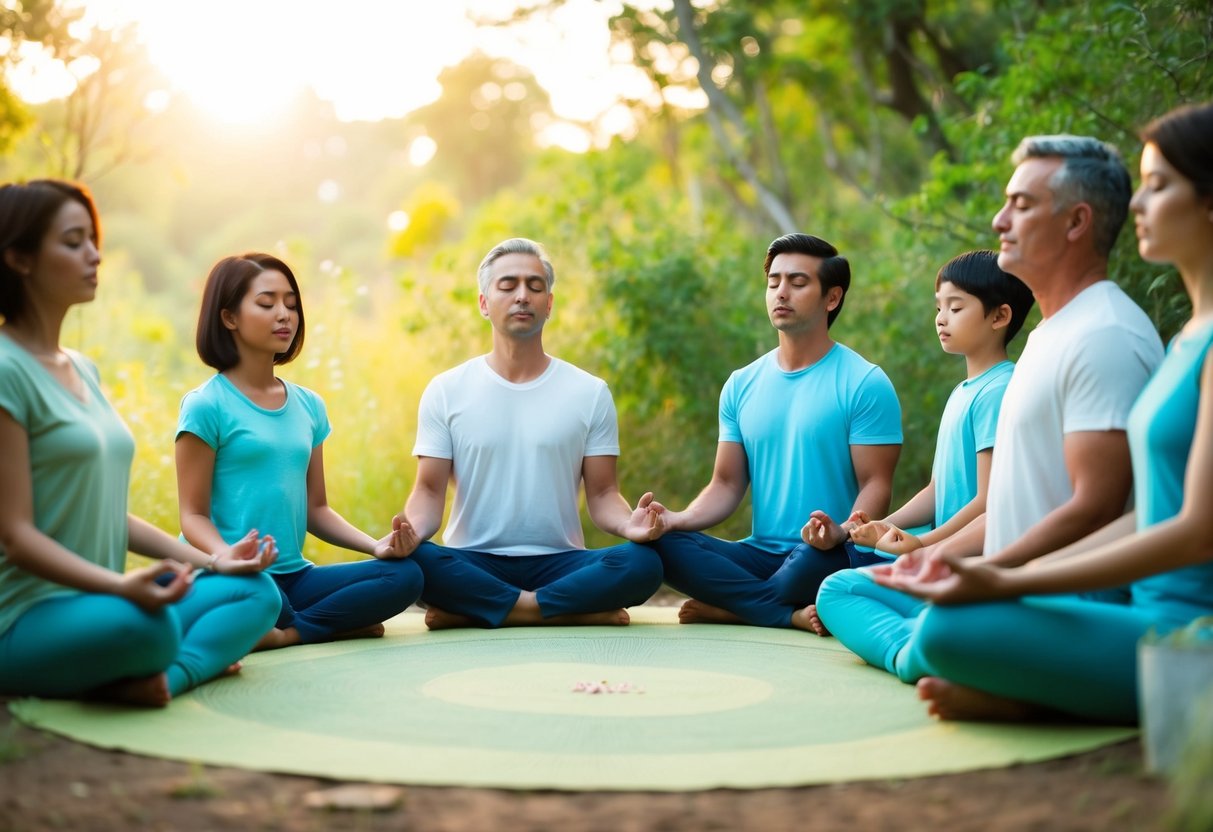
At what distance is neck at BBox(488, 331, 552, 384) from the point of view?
17.3 ft

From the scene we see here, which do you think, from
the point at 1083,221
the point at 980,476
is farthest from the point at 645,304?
the point at 1083,221

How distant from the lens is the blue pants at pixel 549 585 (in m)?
4.89

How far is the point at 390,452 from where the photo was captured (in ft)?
23.1

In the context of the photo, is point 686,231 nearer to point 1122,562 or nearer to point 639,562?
point 639,562

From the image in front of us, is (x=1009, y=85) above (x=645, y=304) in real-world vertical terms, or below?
above

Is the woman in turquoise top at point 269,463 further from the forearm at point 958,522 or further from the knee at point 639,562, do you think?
the forearm at point 958,522

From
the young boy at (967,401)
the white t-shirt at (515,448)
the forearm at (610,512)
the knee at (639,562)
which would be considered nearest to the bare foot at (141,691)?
the white t-shirt at (515,448)

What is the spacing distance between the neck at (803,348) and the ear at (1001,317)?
2.98ft

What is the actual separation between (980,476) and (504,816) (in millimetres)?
2343

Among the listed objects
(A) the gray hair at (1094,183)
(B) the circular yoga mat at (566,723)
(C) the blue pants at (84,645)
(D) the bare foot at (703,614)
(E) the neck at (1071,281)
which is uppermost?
(A) the gray hair at (1094,183)

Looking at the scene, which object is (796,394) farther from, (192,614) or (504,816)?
(504,816)

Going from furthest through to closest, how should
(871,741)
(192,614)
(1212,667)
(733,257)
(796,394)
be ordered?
(733,257) < (796,394) < (192,614) < (871,741) < (1212,667)

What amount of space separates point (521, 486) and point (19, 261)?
232 centimetres

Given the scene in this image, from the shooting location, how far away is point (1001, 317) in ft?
14.6
